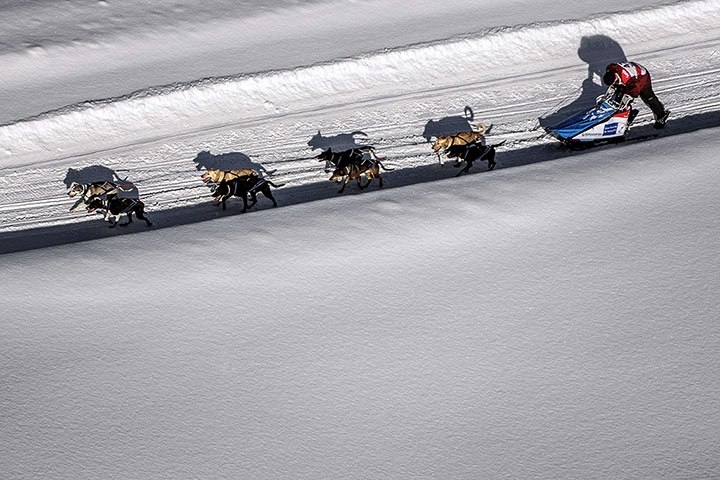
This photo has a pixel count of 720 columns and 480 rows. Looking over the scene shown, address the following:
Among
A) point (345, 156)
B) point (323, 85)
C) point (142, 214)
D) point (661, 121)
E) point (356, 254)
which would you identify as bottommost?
point (356, 254)

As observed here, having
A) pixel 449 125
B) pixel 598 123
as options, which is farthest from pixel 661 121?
pixel 449 125

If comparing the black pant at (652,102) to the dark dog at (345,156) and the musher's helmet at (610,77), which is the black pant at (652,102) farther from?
the dark dog at (345,156)

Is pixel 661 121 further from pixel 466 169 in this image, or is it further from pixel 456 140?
pixel 456 140

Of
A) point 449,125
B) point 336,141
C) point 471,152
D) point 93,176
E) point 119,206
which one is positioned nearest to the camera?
point 119,206

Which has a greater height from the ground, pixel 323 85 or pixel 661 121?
pixel 323 85

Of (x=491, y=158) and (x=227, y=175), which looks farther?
(x=491, y=158)

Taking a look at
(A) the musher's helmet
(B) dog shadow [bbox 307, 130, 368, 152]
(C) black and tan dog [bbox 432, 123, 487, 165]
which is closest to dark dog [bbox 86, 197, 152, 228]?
(B) dog shadow [bbox 307, 130, 368, 152]

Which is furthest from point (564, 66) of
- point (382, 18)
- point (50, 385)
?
point (50, 385)
